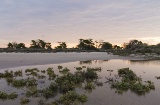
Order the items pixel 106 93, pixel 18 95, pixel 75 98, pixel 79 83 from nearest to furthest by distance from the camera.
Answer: pixel 75 98 → pixel 18 95 → pixel 106 93 → pixel 79 83

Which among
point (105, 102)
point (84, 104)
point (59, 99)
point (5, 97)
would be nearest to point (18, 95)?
point (5, 97)

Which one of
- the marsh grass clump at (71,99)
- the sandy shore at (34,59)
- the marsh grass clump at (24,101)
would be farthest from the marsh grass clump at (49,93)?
the sandy shore at (34,59)

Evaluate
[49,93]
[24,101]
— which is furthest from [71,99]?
[24,101]

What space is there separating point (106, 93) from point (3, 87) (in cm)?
840

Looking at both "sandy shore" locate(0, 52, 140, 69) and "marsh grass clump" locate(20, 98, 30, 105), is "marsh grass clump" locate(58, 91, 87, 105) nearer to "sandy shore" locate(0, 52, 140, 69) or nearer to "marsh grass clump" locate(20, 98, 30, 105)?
"marsh grass clump" locate(20, 98, 30, 105)

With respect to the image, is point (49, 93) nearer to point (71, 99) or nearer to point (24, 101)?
point (71, 99)

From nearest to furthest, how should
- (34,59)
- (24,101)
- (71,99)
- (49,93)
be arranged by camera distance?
(24,101) < (71,99) < (49,93) < (34,59)

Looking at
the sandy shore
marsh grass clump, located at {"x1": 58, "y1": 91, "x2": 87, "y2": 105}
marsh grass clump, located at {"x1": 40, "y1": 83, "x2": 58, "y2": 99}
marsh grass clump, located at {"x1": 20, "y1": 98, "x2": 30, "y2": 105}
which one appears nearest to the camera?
marsh grass clump, located at {"x1": 58, "y1": 91, "x2": 87, "y2": 105}

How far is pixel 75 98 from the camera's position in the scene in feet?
50.8

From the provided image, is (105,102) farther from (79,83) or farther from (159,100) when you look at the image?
(79,83)

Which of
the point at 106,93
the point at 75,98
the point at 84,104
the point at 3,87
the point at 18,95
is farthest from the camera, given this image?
the point at 3,87

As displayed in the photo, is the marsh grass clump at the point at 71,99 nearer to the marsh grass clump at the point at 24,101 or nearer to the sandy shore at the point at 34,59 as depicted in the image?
the marsh grass clump at the point at 24,101

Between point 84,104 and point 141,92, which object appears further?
point 141,92

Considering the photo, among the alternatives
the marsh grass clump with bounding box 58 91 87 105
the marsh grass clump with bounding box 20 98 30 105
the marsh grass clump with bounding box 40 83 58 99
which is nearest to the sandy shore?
the marsh grass clump with bounding box 40 83 58 99
